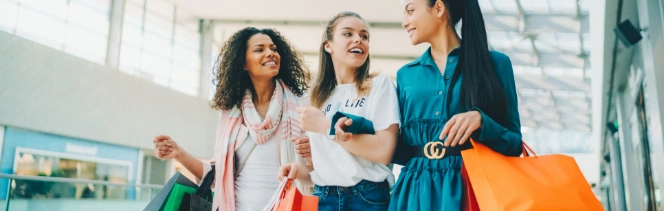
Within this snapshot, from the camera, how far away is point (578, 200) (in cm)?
124

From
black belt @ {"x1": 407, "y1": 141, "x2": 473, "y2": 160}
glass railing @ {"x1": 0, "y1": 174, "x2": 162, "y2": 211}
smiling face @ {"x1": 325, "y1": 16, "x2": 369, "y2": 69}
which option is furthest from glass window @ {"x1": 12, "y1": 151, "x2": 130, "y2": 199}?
black belt @ {"x1": 407, "y1": 141, "x2": 473, "y2": 160}

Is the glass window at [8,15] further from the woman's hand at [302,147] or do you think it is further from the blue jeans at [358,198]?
the blue jeans at [358,198]

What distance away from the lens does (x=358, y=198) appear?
1736mm

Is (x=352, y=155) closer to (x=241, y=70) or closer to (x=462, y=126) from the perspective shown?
(x=462, y=126)

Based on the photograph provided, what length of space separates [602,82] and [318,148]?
6.98 m

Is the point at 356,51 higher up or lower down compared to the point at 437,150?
higher up

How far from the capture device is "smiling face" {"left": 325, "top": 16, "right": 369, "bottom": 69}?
79.8 inches

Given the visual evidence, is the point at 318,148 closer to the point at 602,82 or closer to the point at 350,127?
the point at 350,127

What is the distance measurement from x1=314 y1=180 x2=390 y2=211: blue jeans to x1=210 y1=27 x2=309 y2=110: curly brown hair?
0.89 metres

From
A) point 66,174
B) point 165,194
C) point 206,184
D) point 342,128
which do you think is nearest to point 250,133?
point 206,184

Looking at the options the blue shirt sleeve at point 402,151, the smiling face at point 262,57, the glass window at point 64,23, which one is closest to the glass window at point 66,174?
the glass window at point 64,23

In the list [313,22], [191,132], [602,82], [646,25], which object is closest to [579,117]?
[313,22]

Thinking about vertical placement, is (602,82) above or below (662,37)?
above

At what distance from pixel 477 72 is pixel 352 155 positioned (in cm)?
50
